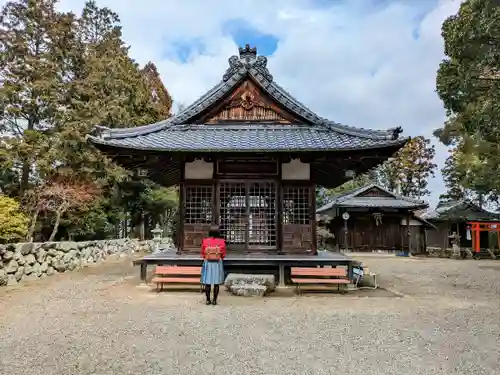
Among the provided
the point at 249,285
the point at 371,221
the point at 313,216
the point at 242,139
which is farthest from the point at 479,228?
the point at 249,285

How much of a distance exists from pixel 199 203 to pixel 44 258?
6.35 meters

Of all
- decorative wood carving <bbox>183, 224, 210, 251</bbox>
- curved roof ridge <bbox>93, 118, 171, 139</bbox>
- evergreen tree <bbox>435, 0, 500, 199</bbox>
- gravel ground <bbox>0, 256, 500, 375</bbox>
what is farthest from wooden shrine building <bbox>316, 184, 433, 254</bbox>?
gravel ground <bbox>0, 256, 500, 375</bbox>

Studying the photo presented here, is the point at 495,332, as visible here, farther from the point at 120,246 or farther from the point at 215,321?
the point at 120,246

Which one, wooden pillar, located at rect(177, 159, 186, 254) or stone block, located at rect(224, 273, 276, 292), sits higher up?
wooden pillar, located at rect(177, 159, 186, 254)

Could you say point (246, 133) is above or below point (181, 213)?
above

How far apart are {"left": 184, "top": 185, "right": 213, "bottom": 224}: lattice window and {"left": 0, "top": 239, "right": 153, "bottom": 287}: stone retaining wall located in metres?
5.30

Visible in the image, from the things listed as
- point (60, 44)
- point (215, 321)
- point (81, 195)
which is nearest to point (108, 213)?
point (81, 195)

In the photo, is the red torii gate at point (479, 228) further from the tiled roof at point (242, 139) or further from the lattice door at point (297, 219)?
the lattice door at point (297, 219)

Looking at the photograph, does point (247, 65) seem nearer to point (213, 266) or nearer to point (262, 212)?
point (262, 212)

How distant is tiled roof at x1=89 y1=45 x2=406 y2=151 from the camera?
10.4m

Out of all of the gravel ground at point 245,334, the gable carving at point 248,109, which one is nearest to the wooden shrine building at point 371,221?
the gable carving at point 248,109

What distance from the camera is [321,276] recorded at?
32.7 ft

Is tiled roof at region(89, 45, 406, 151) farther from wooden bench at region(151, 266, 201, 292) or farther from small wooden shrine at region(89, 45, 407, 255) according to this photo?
wooden bench at region(151, 266, 201, 292)

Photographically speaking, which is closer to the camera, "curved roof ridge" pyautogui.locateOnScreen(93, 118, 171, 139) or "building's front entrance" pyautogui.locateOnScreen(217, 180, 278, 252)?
Result: "curved roof ridge" pyautogui.locateOnScreen(93, 118, 171, 139)
